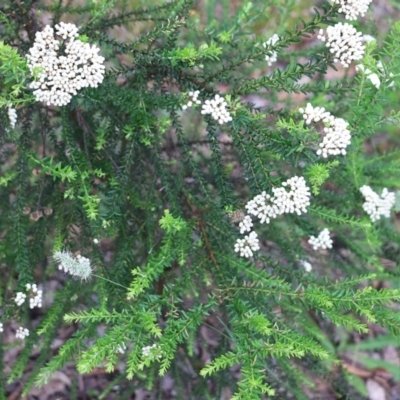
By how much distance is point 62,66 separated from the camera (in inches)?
60.8

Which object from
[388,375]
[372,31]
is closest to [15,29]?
[372,31]

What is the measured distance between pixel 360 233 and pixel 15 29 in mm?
1902

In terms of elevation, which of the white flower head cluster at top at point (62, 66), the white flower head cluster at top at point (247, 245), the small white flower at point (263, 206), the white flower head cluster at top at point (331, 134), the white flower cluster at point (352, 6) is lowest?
the white flower head cluster at top at point (247, 245)

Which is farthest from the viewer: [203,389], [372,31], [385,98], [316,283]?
[372,31]

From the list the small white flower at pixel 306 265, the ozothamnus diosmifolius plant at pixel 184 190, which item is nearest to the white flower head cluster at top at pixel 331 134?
the ozothamnus diosmifolius plant at pixel 184 190

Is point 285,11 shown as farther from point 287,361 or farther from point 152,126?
point 287,361

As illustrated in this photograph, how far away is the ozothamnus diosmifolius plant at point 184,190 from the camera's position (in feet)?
5.11

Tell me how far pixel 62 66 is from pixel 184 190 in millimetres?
781

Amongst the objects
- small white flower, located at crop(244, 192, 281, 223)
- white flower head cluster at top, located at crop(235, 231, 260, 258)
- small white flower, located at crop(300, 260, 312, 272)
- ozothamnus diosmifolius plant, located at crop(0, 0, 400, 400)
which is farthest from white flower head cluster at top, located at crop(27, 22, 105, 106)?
small white flower, located at crop(300, 260, 312, 272)

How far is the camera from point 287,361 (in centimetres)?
238

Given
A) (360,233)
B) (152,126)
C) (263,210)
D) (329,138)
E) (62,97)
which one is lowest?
(360,233)

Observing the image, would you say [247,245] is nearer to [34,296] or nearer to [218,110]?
[218,110]

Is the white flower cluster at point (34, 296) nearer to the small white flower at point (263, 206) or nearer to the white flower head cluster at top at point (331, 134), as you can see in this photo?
the small white flower at point (263, 206)

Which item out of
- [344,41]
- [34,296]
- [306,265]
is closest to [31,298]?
[34,296]
